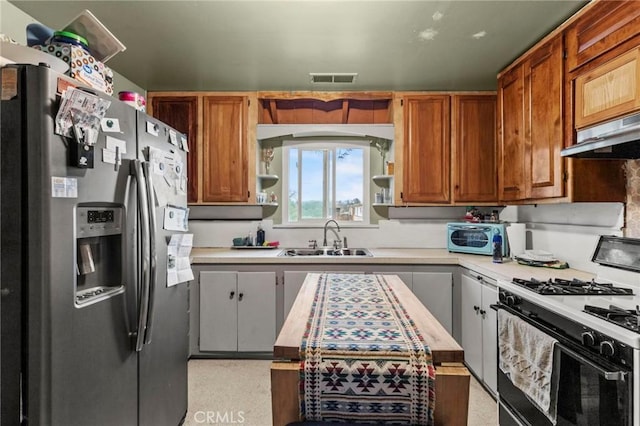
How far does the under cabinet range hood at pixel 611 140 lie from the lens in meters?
1.40

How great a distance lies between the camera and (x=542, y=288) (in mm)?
1690

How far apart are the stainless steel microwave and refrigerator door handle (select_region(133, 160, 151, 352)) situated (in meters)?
2.62

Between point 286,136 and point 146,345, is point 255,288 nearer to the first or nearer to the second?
point 146,345

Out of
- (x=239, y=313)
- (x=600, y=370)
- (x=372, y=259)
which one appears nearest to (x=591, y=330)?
(x=600, y=370)

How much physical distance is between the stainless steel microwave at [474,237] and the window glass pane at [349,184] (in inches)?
37.9

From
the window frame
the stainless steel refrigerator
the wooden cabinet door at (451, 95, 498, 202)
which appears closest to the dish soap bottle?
the window frame

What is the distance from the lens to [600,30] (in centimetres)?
176

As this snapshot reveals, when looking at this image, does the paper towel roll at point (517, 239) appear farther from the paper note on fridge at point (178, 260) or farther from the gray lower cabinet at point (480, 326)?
the paper note on fridge at point (178, 260)

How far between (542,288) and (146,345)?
198cm

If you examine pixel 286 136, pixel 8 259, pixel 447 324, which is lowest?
pixel 447 324

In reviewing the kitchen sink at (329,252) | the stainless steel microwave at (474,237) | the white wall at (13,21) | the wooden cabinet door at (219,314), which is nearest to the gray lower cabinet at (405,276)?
the kitchen sink at (329,252)

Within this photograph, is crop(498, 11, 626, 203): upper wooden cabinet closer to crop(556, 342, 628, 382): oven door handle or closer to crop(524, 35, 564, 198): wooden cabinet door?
crop(524, 35, 564, 198): wooden cabinet door

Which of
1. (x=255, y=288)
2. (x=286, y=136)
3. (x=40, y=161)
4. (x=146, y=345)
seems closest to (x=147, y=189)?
(x=40, y=161)

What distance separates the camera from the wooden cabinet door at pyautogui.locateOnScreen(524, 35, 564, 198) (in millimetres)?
2061
